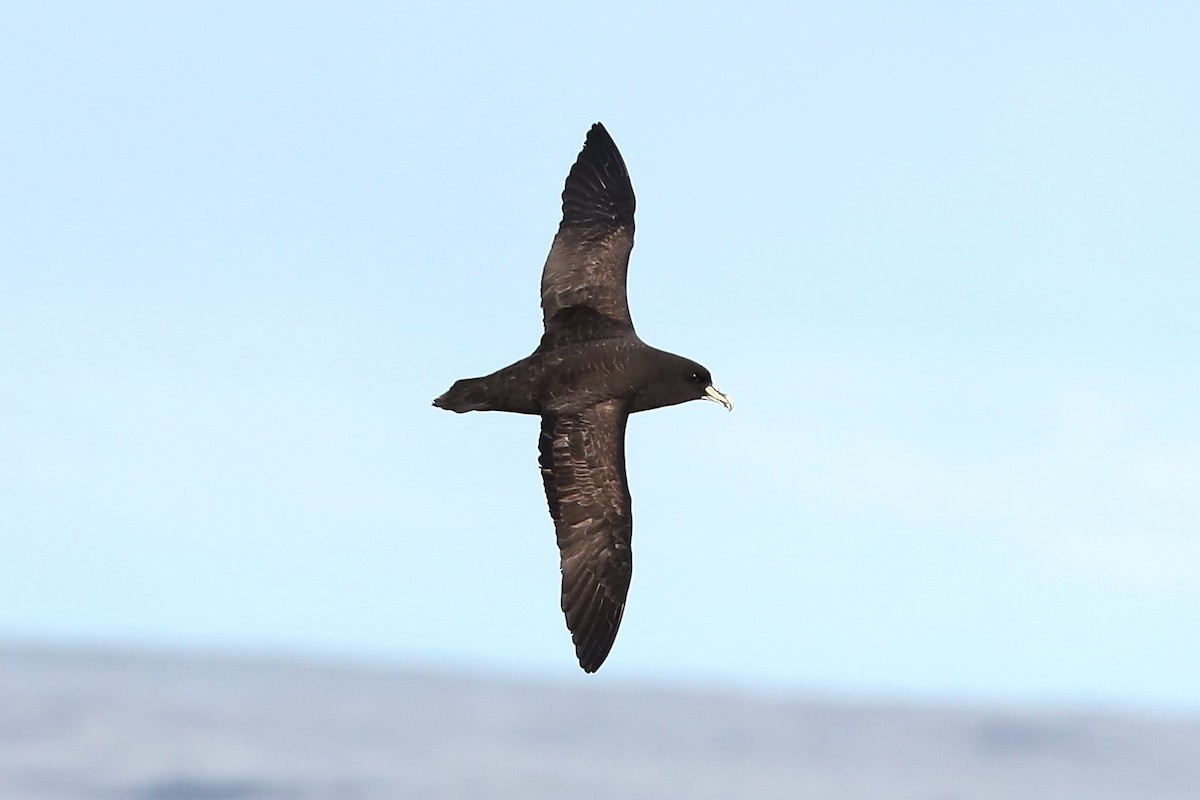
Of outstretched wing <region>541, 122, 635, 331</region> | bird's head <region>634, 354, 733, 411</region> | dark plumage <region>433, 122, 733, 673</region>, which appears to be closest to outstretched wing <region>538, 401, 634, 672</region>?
dark plumage <region>433, 122, 733, 673</region>

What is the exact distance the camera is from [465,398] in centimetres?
1969

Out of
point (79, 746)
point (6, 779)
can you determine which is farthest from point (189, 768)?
point (79, 746)

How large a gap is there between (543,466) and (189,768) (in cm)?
14086

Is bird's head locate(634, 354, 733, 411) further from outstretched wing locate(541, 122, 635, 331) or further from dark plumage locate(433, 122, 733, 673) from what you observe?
outstretched wing locate(541, 122, 635, 331)

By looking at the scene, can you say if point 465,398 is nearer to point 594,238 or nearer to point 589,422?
point 589,422

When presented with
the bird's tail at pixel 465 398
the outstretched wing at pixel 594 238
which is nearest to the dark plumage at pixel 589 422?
the bird's tail at pixel 465 398

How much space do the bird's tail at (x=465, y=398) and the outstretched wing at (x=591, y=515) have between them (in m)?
0.62

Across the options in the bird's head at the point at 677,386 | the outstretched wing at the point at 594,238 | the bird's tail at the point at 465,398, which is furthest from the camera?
the outstretched wing at the point at 594,238

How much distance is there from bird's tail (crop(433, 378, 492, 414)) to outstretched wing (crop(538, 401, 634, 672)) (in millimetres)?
619

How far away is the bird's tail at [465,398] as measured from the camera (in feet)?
64.5

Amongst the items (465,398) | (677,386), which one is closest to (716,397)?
(677,386)

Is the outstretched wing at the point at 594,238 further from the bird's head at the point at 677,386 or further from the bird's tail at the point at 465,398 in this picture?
the bird's tail at the point at 465,398

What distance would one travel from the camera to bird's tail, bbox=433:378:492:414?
19.7 meters

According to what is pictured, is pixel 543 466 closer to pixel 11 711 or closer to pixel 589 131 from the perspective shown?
pixel 589 131
